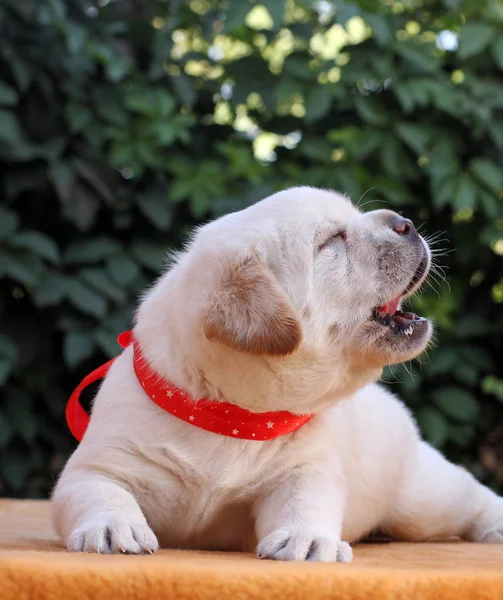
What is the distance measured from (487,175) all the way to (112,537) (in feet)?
11.0

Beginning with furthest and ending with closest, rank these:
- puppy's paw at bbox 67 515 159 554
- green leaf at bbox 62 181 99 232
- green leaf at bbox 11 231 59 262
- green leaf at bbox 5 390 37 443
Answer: green leaf at bbox 5 390 37 443 → green leaf at bbox 62 181 99 232 → green leaf at bbox 11 231 59 262 → puppy's paw at bbox 67 515 159 554

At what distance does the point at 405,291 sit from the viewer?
294 cm

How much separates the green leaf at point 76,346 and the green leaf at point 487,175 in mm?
2202

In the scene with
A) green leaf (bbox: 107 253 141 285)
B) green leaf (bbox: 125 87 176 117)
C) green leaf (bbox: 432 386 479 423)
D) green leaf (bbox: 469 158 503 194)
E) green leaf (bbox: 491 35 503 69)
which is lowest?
green leaf (bbox: 432 386 479 423)

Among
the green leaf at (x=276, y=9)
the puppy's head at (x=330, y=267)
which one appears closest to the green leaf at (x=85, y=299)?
the green leaf at (x=276, y=9)

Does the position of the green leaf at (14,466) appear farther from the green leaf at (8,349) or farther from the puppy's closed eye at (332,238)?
the puppy's closed eye at (332,238)

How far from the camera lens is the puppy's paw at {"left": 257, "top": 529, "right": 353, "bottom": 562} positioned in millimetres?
2330

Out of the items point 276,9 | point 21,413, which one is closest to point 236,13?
point 276,9

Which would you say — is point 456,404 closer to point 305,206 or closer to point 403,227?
point 403,227

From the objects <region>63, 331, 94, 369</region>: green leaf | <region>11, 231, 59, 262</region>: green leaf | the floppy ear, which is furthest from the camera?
<region>63, 331, 94, 369</region>: green leaf

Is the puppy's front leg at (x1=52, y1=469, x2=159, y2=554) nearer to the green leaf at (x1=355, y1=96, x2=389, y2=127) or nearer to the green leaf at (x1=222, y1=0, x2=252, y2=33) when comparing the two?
the green leaf at (x1=222, y1=0, x2=252, y2=33)

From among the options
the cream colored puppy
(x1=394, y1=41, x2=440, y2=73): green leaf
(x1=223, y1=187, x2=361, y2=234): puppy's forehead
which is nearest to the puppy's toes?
the cream colored puppy

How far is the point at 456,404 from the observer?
5281 millimetres

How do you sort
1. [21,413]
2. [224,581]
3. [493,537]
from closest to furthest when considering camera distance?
1. [224,581]
2. [493,537]
3. [21,413]
